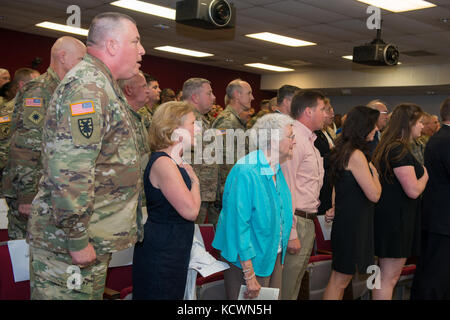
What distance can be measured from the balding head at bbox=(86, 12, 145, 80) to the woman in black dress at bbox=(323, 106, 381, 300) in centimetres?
154

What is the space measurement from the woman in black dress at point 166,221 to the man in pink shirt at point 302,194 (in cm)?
Result: 70

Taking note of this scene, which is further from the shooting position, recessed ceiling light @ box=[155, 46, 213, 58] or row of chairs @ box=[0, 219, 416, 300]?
recessed ceiling light @ box=[155, 46, 213, 58]

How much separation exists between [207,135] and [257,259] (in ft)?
6.26

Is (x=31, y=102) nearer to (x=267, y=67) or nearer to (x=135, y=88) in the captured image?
(x=135, y=88)

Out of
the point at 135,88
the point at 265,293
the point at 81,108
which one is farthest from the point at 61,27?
the point at 81,108

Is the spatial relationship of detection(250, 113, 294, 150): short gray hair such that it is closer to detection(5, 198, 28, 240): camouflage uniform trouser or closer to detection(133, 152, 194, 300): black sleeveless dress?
detection(133, 152, 194, 300): black sleeveless dress

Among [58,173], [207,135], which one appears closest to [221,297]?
[58,173]

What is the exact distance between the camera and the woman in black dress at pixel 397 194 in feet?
9.73

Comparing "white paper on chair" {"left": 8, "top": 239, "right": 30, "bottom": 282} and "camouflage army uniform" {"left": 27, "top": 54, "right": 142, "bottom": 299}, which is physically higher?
"camouflage army uniform" {"left": 27, "top": 54, "right": 142, "bottom": 299}

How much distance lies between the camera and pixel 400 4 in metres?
5.93

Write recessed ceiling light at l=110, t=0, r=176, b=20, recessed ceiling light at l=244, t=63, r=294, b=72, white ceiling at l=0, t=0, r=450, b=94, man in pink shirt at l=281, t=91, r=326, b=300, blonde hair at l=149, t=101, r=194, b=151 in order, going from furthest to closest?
→ recessed ceiling light at l=244, t=63, r=294, b=72
recessed ceiling light at l=110, t=0, r=176, b=20
white ceiling at l=0, t=0, r=450, b=94
man in pink shirt at l=281, t=91, r=326, b=300
blonde hair at l=149, t=101, r=194, b=151

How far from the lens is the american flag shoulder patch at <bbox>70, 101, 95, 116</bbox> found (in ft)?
4.91

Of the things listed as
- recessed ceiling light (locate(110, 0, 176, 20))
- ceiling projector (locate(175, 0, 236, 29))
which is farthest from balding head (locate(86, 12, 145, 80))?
recessed ceiling light (locate(110, 0, 176, 20))

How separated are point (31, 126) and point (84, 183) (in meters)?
1.22
